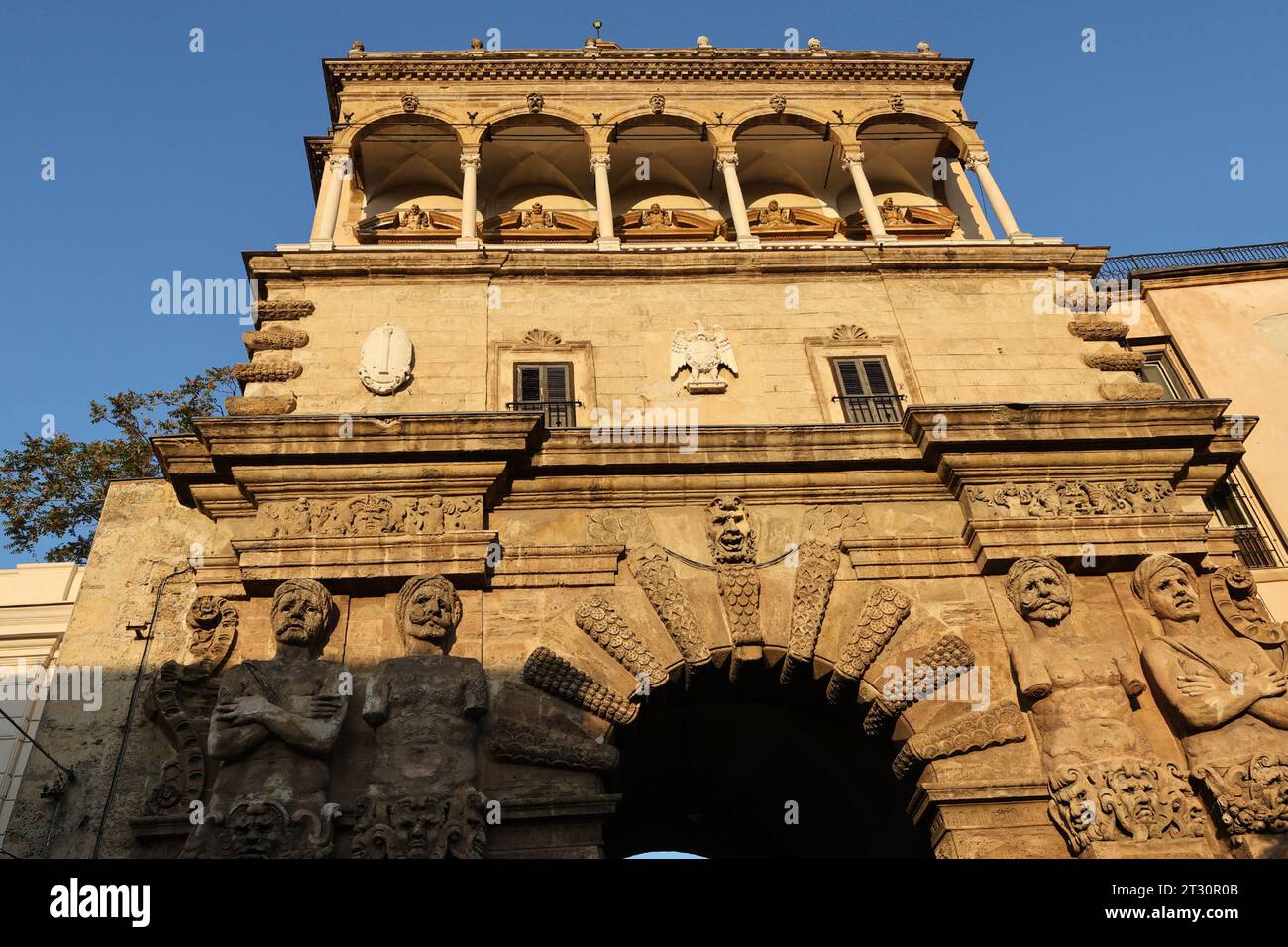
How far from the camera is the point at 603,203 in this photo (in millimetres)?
15219

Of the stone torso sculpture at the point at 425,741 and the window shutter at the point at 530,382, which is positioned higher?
the window shutter at the point at 530,382

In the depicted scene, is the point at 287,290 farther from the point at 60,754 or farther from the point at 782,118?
the point at 782,118

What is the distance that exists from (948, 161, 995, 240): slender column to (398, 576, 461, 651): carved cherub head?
10.1 m

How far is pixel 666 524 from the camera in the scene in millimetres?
11453

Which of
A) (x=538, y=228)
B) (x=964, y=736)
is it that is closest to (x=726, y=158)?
(x=538, y=228)

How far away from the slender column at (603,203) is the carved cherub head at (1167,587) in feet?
24.5

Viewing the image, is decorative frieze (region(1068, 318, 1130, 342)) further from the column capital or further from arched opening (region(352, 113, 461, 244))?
arched opening (region(352, 113, 461, 244))

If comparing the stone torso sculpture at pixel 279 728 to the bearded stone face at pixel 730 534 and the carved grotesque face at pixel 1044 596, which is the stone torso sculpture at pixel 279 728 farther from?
the carved grotesque face at pixel 1044 596

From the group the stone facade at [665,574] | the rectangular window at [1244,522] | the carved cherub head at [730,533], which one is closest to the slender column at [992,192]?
the stone facade at [665,574]

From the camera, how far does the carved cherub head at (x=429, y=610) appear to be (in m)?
10.1

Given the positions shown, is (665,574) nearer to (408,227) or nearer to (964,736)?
(964,736)

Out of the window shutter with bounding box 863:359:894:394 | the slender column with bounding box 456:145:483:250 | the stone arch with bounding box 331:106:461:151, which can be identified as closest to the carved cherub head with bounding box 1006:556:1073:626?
the window shutter with bounding box 863:359:894:394

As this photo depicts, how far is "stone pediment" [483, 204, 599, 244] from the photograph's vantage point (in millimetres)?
16812

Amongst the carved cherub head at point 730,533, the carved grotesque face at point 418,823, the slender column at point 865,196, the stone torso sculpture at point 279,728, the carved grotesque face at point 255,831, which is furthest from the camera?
the slender column at point 865,196
